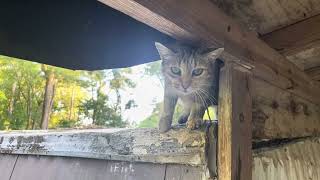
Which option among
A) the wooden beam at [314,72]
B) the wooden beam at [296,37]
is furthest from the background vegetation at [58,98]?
the wooden beam at [296,37]

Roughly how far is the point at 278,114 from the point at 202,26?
76 centimetres

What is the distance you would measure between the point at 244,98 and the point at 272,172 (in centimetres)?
52

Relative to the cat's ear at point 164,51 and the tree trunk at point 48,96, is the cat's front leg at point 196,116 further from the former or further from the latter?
the tree trunk at point 48,96

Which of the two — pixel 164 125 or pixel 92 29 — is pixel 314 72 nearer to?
pixel 164 125

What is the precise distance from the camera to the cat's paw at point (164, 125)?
1234mm

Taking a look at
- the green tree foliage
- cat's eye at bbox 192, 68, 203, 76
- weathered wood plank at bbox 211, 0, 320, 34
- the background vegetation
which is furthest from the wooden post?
the green tree foliage

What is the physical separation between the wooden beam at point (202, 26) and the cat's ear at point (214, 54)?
0.07 feet

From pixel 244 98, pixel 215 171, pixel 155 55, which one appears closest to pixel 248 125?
pixel 244 98

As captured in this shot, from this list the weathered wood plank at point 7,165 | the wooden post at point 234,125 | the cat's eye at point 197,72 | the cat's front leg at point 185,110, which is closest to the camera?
the wooden post at point 234,125

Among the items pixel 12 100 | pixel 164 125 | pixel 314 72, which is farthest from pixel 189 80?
pixel 12 100

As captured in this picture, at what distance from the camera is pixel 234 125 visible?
109 cm

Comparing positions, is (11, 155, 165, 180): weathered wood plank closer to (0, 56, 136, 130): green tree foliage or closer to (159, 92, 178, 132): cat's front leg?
(159, 92, 178, 132): cat's front leg

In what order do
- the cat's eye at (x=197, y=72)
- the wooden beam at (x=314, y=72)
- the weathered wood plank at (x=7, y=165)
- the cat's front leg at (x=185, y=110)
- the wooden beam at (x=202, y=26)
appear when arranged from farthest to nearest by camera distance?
1. the weathered wood plank at (x=7, y=165)
2. the wooden beam at (x=314, y=72)
3. the cat's front leg at (x=185, y=110)
4. the cat's eye at (x=197, y=72)
5. the wooden beam at (x=202, y=26)

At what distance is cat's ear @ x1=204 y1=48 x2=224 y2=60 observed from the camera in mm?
1123
